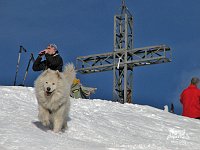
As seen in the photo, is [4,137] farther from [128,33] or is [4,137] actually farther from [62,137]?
[128,33]

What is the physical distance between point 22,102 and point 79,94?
5224mm

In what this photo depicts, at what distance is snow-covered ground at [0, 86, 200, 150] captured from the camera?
825 cm

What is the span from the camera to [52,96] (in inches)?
357

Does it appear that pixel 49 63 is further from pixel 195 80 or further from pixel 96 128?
pixel 195 80

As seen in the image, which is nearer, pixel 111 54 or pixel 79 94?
pixel 79 94

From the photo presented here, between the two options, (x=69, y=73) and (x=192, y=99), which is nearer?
(x=69, y=73)

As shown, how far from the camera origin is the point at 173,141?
10672mm

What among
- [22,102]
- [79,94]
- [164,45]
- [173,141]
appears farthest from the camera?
[164,45]

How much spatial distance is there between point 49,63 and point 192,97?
5.88 metres

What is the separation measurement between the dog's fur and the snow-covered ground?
26 cm

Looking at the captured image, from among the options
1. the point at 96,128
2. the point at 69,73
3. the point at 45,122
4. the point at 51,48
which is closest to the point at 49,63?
the point at 51,48

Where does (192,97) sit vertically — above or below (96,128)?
above

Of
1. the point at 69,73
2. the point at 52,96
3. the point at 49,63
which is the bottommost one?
the point at 52,96

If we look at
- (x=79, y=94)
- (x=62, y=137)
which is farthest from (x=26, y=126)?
(x=79, y=94)
